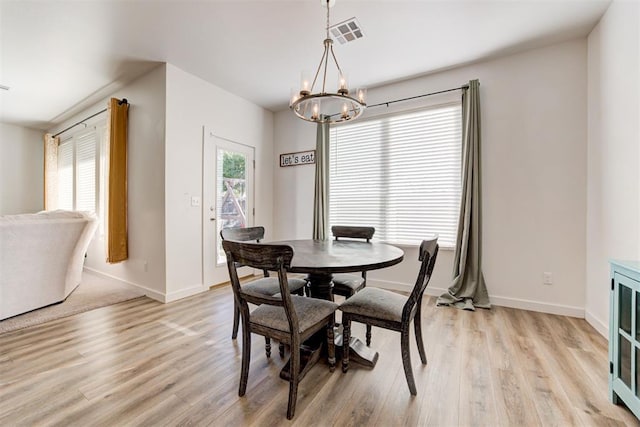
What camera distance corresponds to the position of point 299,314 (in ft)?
5.10

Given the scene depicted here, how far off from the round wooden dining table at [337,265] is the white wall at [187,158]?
1882 mm

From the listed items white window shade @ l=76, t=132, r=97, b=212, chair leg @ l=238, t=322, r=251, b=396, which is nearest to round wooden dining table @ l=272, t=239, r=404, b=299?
chair leg @ l=238, t=322, r=251, b=396

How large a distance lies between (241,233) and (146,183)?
5.73ft

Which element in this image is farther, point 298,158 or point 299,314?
point 298,158

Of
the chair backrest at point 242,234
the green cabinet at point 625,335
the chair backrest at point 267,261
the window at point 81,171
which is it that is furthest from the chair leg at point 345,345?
the window at point 81,171

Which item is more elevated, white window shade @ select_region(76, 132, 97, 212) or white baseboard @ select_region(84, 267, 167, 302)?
white window shade @ select_region(76, 132, 97, 212)

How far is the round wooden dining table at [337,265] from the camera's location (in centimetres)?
155

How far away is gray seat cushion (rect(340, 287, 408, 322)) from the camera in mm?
1604

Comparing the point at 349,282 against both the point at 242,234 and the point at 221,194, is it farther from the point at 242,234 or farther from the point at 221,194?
the point at 221,194

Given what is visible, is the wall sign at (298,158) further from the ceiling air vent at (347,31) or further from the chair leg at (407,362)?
the chair leg at (407,362)

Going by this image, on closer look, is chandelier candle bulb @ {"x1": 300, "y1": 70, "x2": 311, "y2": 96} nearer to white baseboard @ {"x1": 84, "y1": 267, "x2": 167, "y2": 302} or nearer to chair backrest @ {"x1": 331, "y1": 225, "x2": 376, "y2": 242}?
chair backrest @ {"x1": 331, "y1": 225, "x2": 376, "y2": 242}

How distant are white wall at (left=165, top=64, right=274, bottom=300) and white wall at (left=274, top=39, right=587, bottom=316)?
2890 mm

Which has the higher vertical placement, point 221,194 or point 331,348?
point 221,194

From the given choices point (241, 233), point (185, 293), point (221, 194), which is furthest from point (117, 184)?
point (241, 233)
